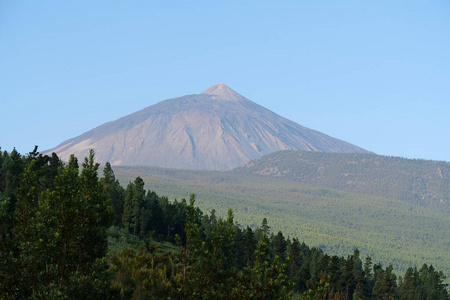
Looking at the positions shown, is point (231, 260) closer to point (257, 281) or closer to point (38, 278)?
point (257, 281)

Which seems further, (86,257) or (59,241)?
(86,257)

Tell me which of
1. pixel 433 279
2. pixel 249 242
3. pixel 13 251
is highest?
pixel 13 251

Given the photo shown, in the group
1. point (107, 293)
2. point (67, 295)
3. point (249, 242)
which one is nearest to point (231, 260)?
point (107, 293)

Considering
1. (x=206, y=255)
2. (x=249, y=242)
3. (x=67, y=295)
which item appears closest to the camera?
(x=67, y=295)

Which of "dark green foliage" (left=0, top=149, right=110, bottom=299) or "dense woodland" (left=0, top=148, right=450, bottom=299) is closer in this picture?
"dark green foliage" (left=0, top=149, right=110, bottom=299)

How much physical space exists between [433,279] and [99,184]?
102 metres

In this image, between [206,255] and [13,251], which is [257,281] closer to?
[206,255]

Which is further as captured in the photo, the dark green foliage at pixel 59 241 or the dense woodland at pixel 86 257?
the dense woodland at pixel 86 257

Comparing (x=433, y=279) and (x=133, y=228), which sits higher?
(x=133, y=228)

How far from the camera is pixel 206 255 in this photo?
80.8ft

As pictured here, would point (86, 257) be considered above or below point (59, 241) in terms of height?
below

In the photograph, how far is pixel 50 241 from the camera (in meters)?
21.8

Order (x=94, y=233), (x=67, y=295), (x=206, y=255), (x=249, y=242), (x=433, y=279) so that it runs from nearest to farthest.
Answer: (x=67, y=295)
(x=94, y=233)
(x=206, y=255)
(x=249, y=242)
(x=433, y=279)

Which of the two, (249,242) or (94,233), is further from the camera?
(249,242)
